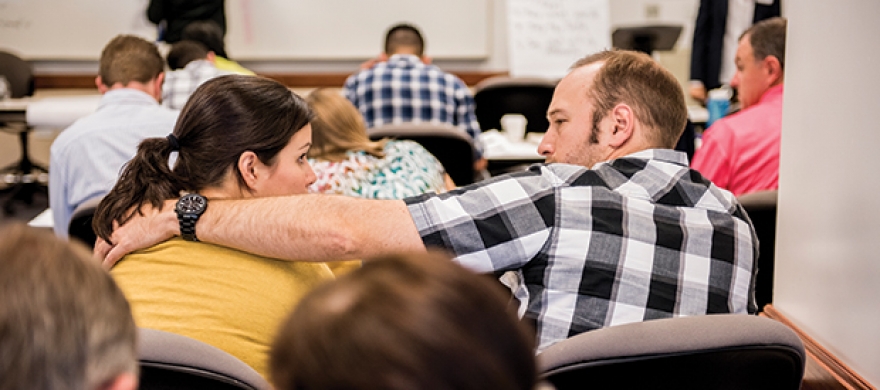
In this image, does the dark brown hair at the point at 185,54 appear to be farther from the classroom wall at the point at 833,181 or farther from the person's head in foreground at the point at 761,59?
the classroom wall at the point at 833,181

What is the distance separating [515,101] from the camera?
4191 millimetres

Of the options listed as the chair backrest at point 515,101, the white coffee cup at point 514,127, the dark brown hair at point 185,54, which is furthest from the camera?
the chair backrest at point 515,101

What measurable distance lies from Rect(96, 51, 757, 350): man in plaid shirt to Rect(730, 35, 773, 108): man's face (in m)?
1.68

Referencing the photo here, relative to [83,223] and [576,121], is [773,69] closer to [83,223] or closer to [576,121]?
[576,121]

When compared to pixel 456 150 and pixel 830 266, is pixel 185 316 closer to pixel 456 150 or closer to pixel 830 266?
pixel 830 266

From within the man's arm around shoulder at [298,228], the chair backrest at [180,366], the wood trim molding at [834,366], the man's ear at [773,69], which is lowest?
the wood trim molding at [834,366]

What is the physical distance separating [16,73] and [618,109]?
5.52m

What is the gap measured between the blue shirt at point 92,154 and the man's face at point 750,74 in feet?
6.81

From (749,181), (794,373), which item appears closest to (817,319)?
(794,373)

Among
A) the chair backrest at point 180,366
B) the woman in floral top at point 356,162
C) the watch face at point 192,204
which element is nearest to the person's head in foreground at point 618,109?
the watch face at point 192,204

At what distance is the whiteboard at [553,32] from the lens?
608 centimetres

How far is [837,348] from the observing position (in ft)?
4.97

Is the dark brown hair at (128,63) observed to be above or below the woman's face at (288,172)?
above

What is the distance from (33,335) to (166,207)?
0.87 metres
